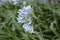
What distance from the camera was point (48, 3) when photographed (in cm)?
159

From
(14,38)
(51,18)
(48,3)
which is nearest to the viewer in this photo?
(14,38)

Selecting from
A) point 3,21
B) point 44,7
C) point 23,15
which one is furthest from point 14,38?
point 23,15

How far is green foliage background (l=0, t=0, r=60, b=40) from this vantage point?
4.47 feet

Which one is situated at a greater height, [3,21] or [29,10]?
[3,21]

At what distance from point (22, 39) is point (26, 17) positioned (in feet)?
2.02

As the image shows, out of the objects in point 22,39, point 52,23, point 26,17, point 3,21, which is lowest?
point 26,17

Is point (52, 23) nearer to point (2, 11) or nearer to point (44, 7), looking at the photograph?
point (44, 7)

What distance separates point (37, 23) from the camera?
1.37m

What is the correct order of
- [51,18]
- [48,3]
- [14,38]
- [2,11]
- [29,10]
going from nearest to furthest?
[29,10]
[14,38]
[51,18]
[48,3]
[2,11]

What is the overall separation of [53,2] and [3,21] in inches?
18.2

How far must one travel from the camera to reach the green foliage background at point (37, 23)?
136cm

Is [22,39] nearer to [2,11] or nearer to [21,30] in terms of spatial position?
[21,30]

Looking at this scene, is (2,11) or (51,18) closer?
(51,18)

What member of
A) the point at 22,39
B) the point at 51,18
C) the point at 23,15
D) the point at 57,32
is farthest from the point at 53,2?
the point at 23,15
